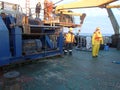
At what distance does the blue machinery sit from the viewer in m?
6.96

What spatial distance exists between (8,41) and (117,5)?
9.96 meters

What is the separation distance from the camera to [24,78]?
239 inches

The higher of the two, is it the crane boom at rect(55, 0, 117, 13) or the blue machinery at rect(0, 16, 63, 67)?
the crane boom at rect(55, 0, 117, 13)

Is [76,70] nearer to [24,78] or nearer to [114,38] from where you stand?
[24,78]

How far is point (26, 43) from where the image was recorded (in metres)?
8.21

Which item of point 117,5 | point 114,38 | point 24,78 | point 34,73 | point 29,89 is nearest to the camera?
point 29,89

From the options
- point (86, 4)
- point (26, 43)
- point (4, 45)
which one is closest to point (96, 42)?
point (86, 4)

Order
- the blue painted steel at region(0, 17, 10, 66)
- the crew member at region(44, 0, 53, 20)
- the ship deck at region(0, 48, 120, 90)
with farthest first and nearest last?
the crew member at region(44, 0, 53, 20)
the blue painted steel at region(0, 17, 10, 66)
the ship deck at region(0, 48, 120, 90)

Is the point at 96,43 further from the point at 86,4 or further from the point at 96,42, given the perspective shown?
the point at 86,4

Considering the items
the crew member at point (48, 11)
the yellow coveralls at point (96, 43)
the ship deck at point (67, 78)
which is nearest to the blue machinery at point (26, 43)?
the ship deck at point (67, 78)

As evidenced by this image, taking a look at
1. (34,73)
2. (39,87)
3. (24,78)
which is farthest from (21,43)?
(39,87)

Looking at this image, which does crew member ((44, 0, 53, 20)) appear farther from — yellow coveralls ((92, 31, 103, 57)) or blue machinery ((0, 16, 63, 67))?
blue machinery ((0, 16, 63, 67))

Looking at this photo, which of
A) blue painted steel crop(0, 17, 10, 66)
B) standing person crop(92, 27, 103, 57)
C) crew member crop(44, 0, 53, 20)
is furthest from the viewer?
crew member crop(44, 0, 53, 20)

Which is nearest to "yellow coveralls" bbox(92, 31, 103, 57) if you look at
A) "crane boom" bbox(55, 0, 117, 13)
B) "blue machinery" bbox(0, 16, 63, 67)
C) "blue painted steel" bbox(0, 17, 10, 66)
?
"crane boom" bbox(55, 0, 117, 13)
